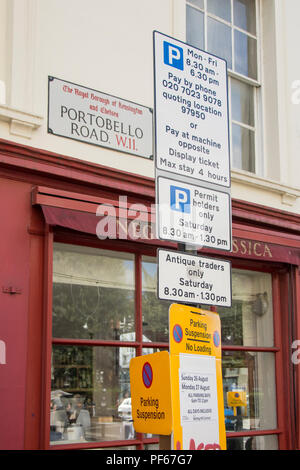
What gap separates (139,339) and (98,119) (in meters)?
2.41

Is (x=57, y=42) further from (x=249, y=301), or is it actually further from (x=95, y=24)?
(x=249, y=301)

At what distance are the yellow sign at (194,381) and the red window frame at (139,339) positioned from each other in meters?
2.67

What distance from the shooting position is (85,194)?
698 centimetres

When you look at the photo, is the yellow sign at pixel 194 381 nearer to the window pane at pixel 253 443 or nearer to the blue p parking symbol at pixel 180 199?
the blue p parking symbol at pixel 180 199

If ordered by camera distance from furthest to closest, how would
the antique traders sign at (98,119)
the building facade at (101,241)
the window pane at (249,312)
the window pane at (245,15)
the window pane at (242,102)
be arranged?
1. the window pane at (245,15)
2. the window pane at (242,102)
3. the window pane at (249,312)
4. the antique traders sign at (98,119)
5. the building facade at (101,241)

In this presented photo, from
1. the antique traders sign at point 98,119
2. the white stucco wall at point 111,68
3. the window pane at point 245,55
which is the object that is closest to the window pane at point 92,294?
the white stucco wall at point 111,68

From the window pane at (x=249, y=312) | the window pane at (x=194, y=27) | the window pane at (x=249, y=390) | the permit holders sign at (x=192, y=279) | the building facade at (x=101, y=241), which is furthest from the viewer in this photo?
the window pane at (x=194, y=27)

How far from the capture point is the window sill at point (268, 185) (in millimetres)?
8617

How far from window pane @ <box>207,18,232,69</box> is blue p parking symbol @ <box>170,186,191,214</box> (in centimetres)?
548

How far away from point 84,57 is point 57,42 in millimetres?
347

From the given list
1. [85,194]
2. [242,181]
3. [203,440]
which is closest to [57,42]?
[85,194]

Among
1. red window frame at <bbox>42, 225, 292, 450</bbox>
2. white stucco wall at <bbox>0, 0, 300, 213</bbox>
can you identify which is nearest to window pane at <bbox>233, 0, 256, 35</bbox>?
white stucco wall at <bbox>0, 0, 300, 213</bbox>

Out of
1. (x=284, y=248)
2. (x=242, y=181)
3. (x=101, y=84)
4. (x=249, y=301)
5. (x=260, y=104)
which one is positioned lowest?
(x=249, y=301)

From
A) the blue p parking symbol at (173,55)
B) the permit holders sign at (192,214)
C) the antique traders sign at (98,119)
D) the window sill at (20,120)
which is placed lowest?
the permit holders sign at (192,214)
